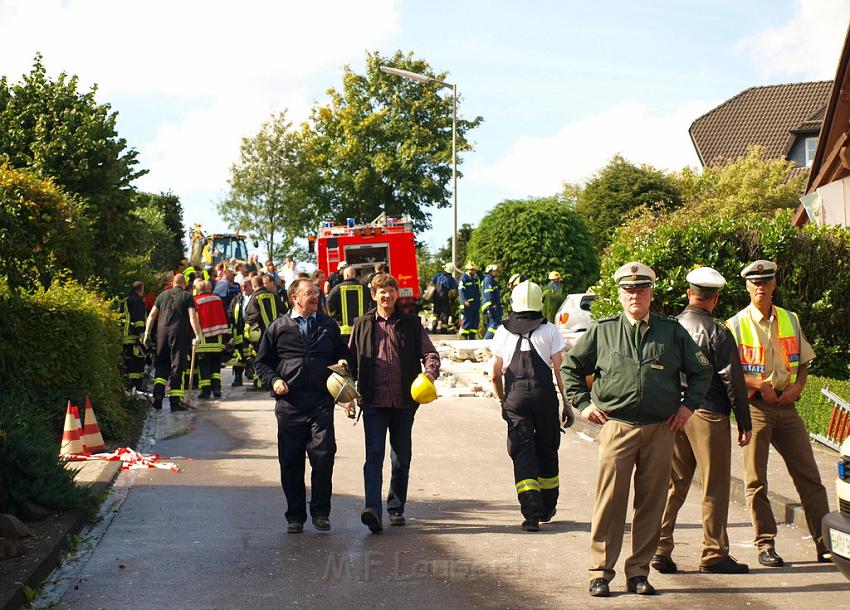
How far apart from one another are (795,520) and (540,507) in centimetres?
186

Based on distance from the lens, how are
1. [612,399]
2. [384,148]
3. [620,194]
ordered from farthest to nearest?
[384,148]
[620,194]
[612,399]

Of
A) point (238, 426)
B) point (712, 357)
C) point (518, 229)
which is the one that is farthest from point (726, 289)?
point (518, 229)

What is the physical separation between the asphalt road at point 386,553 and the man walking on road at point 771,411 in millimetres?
322

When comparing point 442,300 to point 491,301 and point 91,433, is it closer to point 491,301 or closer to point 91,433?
point 491,301

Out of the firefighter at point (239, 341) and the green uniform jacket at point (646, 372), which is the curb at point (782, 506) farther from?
the firefighter at point (239, 341)

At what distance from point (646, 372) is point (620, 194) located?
140ft

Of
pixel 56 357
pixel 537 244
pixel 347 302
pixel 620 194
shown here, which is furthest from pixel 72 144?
pixel 620 194

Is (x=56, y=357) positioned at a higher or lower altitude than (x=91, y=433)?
higher

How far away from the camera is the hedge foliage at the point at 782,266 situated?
48.0ft

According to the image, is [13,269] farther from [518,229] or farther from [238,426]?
[518,229]

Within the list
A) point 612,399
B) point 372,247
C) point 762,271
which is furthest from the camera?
point 372,247

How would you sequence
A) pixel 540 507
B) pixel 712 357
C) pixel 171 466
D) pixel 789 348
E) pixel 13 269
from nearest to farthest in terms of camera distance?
1. pixel 712 357
2. pixel 789 348
3. pixel 540 507
4. pixel 171 466
5. pixel 13 269

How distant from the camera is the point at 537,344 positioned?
8.92 metres

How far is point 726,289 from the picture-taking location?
48.0 feet
